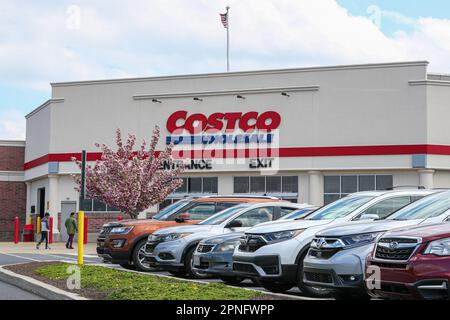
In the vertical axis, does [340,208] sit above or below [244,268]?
above

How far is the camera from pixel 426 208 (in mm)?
11461

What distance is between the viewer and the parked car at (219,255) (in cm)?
1454

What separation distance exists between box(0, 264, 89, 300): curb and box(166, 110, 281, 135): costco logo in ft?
77.7

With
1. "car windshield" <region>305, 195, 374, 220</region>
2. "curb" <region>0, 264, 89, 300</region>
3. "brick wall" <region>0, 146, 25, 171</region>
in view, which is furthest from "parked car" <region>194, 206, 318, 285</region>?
"brick wall" <region>0, 146, 25, 171</region>

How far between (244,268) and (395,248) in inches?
156

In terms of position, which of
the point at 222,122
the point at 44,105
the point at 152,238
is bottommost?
the point at 152,238

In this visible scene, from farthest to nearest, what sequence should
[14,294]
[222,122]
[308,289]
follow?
1. [222,122]
2. [14,294]
3. [308,289]

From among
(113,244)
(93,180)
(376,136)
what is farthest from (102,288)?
(376,136)

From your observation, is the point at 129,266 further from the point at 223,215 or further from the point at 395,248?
the point at 395,248

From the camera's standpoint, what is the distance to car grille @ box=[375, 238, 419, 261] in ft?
30.7

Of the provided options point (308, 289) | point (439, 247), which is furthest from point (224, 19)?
point (439, 247)

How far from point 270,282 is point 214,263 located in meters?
1.99

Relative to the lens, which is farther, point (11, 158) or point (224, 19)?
point (11, 158)

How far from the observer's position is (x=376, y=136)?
122ft
